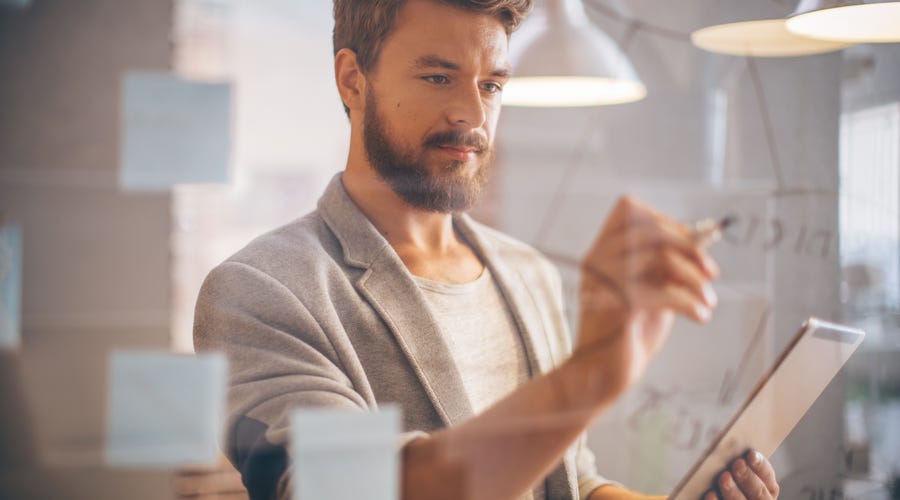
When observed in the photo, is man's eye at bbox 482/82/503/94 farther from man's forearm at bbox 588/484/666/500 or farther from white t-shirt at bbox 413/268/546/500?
man's forearm at bbox 588/484/666/500

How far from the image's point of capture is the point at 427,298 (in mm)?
986

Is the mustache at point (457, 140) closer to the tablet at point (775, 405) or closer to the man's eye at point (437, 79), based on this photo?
the man's eye at point (437, 79)

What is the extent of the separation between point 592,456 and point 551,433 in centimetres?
15

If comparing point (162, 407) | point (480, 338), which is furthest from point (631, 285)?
point (162, 407)

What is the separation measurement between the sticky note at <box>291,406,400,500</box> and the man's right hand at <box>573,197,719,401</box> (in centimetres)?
25

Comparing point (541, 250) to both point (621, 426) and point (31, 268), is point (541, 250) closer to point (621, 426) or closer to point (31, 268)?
point (621, 426)

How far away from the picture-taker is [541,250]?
107 cm

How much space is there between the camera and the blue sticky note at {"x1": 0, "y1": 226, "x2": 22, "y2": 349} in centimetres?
84

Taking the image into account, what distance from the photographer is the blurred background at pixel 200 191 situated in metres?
0.85

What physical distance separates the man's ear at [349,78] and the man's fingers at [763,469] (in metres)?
0.70

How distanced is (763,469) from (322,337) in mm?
648

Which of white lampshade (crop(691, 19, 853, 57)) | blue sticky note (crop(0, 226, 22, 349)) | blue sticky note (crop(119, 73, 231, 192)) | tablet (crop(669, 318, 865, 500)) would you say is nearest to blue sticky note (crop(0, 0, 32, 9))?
blue sticky note (crop(119, 73, 231, 192))

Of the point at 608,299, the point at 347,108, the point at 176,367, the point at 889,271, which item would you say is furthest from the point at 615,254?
the point at 889,271

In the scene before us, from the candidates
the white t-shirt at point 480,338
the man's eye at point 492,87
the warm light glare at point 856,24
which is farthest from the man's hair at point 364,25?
the warm light glare at point 856,24
